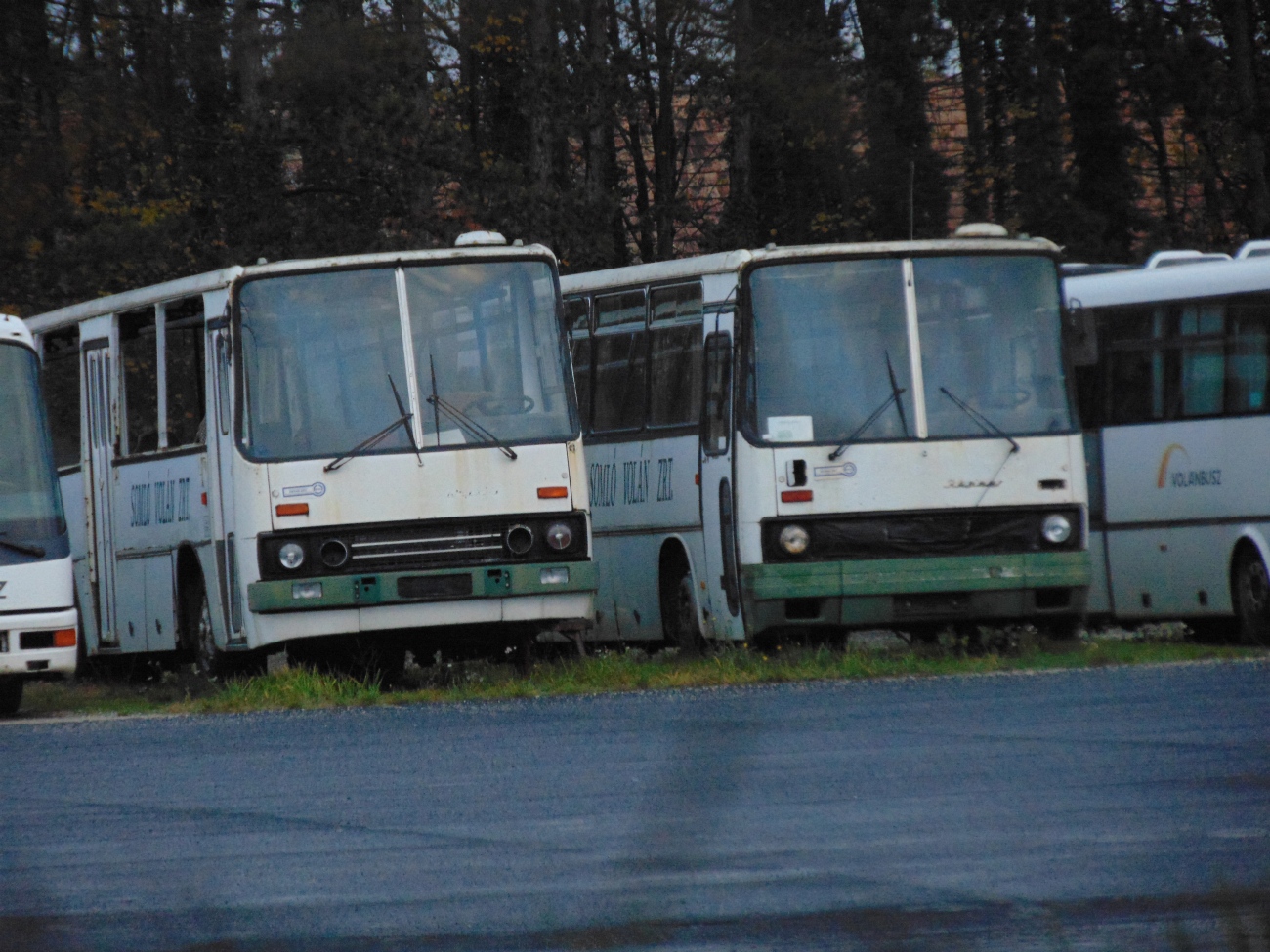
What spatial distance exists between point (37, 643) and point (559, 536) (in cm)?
322

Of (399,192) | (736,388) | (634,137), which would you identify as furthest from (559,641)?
(634,137)

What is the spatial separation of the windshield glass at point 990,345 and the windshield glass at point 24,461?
5.65 metres

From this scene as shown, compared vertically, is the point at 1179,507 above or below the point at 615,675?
above

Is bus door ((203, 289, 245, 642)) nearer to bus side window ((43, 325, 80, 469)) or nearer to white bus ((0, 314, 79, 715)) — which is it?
white bus ((0, 314, 79, 715))

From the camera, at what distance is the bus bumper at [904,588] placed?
53.8 feet

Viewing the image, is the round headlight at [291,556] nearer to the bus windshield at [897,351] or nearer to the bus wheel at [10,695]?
the bus wheel at [10,695]

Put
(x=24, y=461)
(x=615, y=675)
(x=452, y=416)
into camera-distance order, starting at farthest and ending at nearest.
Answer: (x=24, y=461)
(x=452, y=416)
(x=615, y=675)

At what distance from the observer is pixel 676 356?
18.6 metres

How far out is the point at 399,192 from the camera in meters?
33.3

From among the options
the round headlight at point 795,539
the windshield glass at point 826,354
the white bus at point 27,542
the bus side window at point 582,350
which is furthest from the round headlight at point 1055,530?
the white bus at point 27,542

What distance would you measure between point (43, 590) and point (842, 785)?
7.82 m

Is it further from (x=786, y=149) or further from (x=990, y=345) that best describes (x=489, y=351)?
(x=786, y=149)

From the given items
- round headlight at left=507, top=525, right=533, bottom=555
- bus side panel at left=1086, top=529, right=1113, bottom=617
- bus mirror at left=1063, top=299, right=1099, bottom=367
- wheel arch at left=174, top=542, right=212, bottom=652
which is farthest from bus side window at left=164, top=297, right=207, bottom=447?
bus side panel at left=1086, top=529, right=1113, bottom=617

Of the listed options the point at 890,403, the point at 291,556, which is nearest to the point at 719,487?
the point at 890,403
